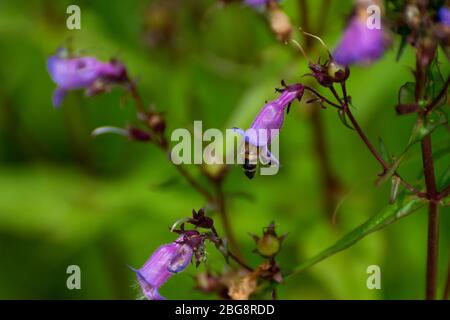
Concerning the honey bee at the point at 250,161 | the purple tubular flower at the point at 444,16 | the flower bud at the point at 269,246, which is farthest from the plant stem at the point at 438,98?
the flower bud at the point at 269,246

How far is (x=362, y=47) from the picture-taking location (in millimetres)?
2105

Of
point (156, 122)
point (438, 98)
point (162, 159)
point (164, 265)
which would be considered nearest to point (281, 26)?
point (156, 122)

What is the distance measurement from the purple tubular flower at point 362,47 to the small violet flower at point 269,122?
0.56 feet

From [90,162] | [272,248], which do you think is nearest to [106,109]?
[90,162]

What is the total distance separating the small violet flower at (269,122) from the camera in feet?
6.60

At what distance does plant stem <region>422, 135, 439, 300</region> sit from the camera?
200 cm

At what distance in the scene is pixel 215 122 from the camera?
13.9 feet

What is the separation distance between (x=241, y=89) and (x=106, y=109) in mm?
836

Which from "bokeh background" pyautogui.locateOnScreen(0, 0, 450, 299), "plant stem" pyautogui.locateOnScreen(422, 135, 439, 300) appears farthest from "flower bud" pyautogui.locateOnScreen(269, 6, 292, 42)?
"plant stem" pyautogui.locateOnScreen(422, 135, 439, 300)

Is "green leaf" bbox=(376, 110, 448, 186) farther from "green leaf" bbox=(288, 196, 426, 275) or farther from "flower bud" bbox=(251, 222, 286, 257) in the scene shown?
"flower bud" bbox=(251, 222, 286, 257)

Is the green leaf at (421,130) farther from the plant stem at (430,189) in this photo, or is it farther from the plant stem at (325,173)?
the plant stem at (325,173)

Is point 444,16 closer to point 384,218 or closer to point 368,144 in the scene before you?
point 368,144

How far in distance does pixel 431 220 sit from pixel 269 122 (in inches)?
19.4
